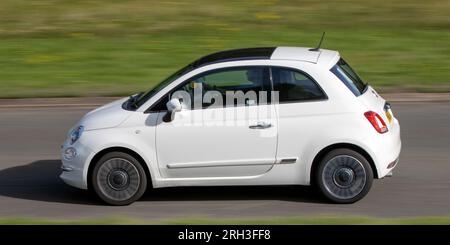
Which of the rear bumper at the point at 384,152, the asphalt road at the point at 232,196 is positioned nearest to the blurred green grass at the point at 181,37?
the asphalt road at the point at 232,196

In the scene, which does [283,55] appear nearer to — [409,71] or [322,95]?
[322,95]

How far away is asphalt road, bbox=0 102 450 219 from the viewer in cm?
962

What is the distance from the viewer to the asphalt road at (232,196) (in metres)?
9.62

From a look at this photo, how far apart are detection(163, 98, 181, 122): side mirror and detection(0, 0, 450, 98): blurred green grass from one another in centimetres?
581

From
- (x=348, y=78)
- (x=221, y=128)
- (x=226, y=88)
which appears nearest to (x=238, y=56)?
(x=226, y=88)

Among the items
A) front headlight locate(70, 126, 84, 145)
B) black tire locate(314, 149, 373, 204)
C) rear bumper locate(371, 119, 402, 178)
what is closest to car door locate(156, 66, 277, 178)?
black tire locate(314, 149, 373, 204)

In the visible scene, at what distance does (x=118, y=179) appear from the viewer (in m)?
9.86

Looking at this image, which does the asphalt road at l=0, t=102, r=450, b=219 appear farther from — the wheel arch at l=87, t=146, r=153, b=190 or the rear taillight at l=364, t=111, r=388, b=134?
the rear taillight at l=364, t=111, r=388, b=134

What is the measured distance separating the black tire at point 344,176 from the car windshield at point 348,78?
70 centimetres

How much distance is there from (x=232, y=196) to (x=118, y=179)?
1303mm

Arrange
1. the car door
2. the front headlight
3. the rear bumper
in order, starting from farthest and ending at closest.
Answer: the front headlight < the car door < the rear bumper

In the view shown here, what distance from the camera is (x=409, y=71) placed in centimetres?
1622

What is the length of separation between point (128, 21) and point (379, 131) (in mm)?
12450
